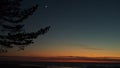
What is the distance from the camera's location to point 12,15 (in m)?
26.8

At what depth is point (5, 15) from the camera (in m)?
26.6

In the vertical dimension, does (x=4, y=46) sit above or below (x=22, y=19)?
below

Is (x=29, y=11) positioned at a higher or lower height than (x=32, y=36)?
higher

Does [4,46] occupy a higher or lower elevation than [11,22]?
lower

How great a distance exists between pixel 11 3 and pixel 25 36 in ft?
9.34

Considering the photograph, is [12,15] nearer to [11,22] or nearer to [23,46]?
[11,22]

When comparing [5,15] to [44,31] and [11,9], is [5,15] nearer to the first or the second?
[11,9]

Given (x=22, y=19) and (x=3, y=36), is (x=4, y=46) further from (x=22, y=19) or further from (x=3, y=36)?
(x=22, y=19)

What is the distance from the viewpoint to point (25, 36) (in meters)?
27.6

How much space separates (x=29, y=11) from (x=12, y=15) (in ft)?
4.70

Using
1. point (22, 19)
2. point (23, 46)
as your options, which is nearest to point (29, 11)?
point (22, 19)

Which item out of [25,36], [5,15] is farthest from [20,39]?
[5,15]

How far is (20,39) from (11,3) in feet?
9.46

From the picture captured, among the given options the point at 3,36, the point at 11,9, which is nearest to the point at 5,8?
the point at 11,9
